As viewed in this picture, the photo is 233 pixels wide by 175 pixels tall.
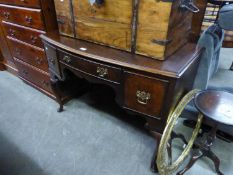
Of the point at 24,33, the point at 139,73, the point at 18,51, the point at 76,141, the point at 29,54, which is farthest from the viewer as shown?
the point at 18,51

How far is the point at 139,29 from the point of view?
3.33 feet

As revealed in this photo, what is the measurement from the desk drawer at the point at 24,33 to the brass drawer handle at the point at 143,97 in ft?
3.56

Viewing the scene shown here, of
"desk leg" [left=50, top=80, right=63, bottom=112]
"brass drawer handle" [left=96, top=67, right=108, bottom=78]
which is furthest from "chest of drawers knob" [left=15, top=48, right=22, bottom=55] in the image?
"brass drawer handle" [left=96, top=67, right=108, bottom=78]

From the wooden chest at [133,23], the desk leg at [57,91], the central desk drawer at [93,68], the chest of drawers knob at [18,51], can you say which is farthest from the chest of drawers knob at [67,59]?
the chest of drawers knob at [18,51]

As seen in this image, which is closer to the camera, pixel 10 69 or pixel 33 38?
pixel 33 38

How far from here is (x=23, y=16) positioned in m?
1.67

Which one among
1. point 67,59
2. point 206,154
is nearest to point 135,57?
point 67,59

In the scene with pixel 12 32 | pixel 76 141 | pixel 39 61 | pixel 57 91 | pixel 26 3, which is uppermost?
pixel 26 3

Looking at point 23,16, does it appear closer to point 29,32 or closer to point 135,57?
point 29,32

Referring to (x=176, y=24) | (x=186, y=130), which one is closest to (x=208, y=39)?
(x=176, y=24)

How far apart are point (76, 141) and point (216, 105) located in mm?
1104

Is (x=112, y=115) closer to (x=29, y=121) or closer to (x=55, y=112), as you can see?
(x=55, y=112)

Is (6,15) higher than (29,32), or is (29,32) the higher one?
(6,15)

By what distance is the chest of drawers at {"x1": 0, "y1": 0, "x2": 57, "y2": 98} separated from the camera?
1562 millimetres
